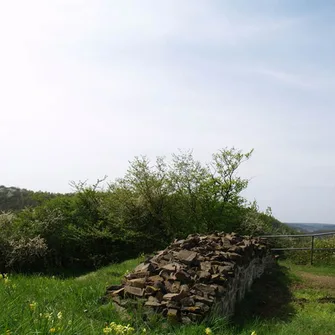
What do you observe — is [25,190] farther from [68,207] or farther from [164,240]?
[164,240]

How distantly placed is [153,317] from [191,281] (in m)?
1.73

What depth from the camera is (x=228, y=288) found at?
812 centimetres

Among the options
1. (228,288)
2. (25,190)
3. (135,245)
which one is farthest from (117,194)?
(25,190)

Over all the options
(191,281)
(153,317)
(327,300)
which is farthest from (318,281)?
(153,317)

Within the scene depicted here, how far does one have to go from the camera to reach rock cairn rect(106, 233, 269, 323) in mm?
6691

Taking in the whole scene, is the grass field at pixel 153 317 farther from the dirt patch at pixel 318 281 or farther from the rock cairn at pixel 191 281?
→ the rock cairn at pixel 191 281

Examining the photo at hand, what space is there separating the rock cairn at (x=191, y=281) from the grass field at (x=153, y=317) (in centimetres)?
30

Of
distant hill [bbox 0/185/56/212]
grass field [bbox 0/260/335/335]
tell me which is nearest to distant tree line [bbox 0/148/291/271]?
grass field [bbox 0/260/335/335]

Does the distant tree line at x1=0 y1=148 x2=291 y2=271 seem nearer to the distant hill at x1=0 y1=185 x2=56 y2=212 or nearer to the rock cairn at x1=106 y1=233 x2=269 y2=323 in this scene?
the rock cairn at x1=106 y1=233 x2=269 y2=323

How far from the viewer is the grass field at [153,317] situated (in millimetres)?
4133

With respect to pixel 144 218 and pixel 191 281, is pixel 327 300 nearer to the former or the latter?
pixel 191 281

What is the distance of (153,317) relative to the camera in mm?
6133

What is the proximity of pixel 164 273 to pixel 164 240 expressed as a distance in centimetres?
930

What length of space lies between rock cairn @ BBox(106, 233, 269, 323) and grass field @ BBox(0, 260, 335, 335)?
30cm
